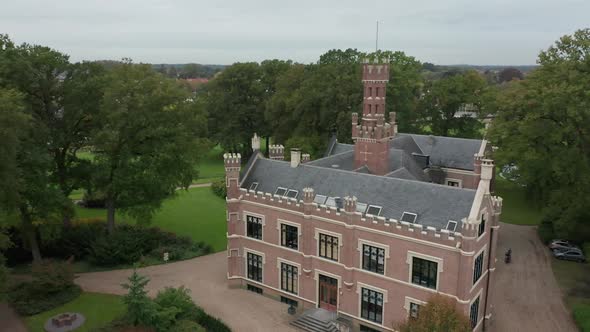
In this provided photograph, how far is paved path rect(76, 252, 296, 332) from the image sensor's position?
32625 millimetres

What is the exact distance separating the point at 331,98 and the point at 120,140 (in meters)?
32.7

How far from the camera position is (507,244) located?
46219mm

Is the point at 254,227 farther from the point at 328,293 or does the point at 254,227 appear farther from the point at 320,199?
the point at 328,293

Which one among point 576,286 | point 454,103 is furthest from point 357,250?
point 454,103

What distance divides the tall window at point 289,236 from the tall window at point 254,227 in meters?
2.31

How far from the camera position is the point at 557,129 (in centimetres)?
3975

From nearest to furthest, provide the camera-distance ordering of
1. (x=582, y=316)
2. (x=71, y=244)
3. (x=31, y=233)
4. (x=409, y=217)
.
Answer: (x=409, y=217)
(x=582, y=316)
(x=31, y=233)
(x=71, y=244)

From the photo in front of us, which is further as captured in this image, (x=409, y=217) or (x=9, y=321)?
(x=9, y=321)

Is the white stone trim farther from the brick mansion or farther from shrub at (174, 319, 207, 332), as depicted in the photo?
shrub at (174, 319, 207, 332)

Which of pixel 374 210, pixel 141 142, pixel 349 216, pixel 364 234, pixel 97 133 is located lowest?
pixel 364 234

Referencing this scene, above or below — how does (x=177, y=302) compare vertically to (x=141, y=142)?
below

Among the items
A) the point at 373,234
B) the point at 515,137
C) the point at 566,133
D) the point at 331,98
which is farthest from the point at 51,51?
the point at 566,133

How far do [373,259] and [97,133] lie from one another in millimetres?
26522

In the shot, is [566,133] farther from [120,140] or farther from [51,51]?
[51,51]
